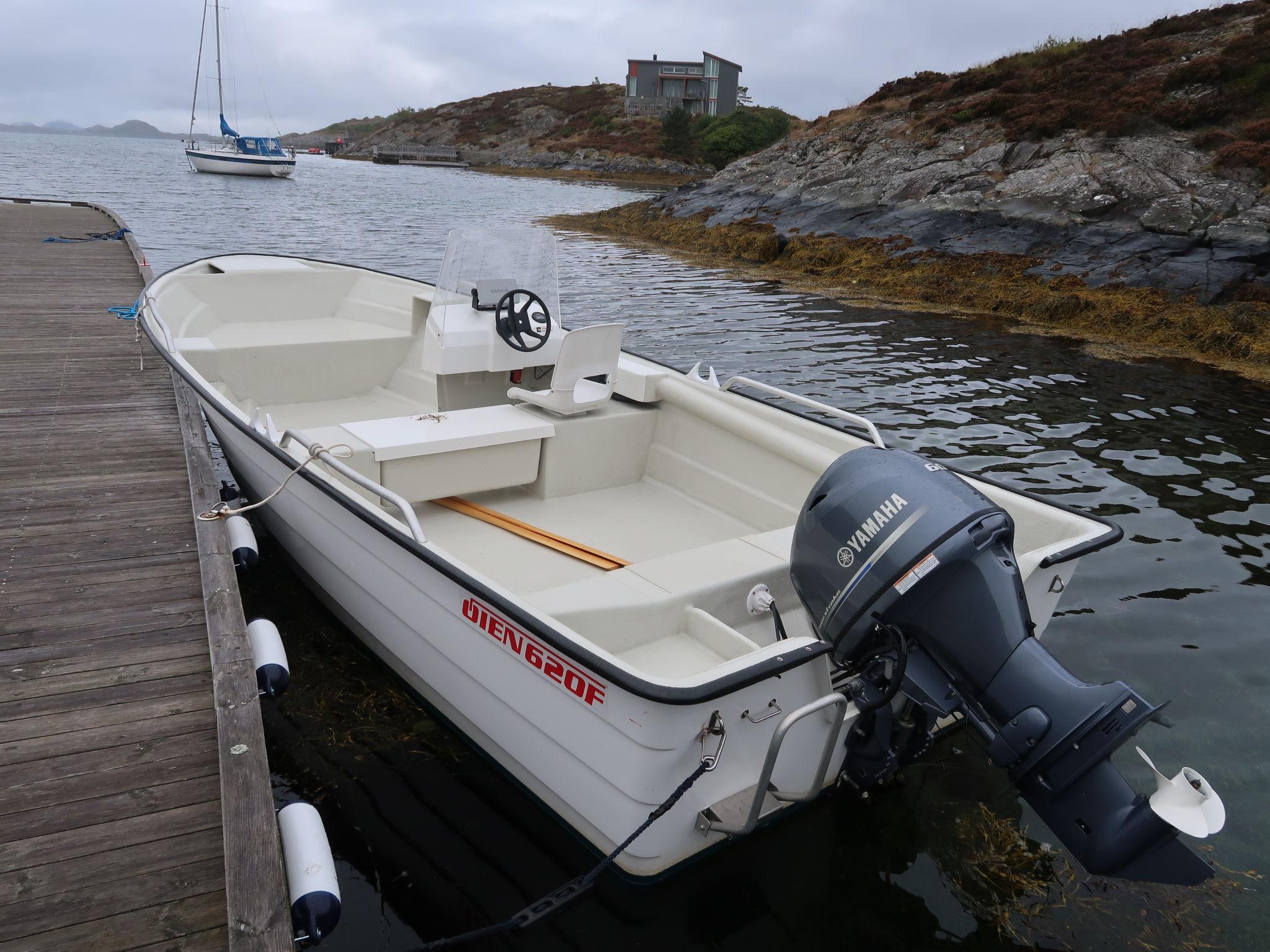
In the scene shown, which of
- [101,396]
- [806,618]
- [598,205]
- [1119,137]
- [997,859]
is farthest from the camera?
[598,205]

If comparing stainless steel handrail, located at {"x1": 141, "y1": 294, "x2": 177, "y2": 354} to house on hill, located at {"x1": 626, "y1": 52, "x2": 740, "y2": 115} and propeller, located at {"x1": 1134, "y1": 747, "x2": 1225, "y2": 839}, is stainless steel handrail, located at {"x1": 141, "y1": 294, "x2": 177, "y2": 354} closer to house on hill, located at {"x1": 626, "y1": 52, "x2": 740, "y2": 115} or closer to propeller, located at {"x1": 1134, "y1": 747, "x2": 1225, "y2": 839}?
propeller, located at {"x1": 1134, "y1": 747, "x2": 1225, "y2": 839}

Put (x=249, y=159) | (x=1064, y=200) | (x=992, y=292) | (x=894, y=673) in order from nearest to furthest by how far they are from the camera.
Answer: (x=894, y=673), (x=992, y=292), (x=1064, y=200), (x=249, y=159)

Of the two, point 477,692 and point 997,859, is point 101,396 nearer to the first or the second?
point 477,692

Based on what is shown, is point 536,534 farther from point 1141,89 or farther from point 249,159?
point 249,159

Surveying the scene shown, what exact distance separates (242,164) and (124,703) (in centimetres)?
5248

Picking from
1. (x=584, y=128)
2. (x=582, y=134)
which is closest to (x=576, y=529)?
(x=582, y=134)

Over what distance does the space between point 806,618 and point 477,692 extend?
1466mm

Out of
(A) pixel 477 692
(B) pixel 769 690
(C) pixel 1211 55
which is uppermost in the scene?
(C) pixel 1211 55

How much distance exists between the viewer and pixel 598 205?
Result: 1313 inches

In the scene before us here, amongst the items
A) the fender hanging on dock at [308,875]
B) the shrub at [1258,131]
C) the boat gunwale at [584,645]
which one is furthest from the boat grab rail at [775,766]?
the shrub at [1258,131]

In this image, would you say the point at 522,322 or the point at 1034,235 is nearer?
the point at 522,322

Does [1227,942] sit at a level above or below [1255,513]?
below

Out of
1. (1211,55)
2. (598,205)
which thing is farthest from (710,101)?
(1211,55)

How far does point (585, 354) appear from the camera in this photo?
4.68 metres
